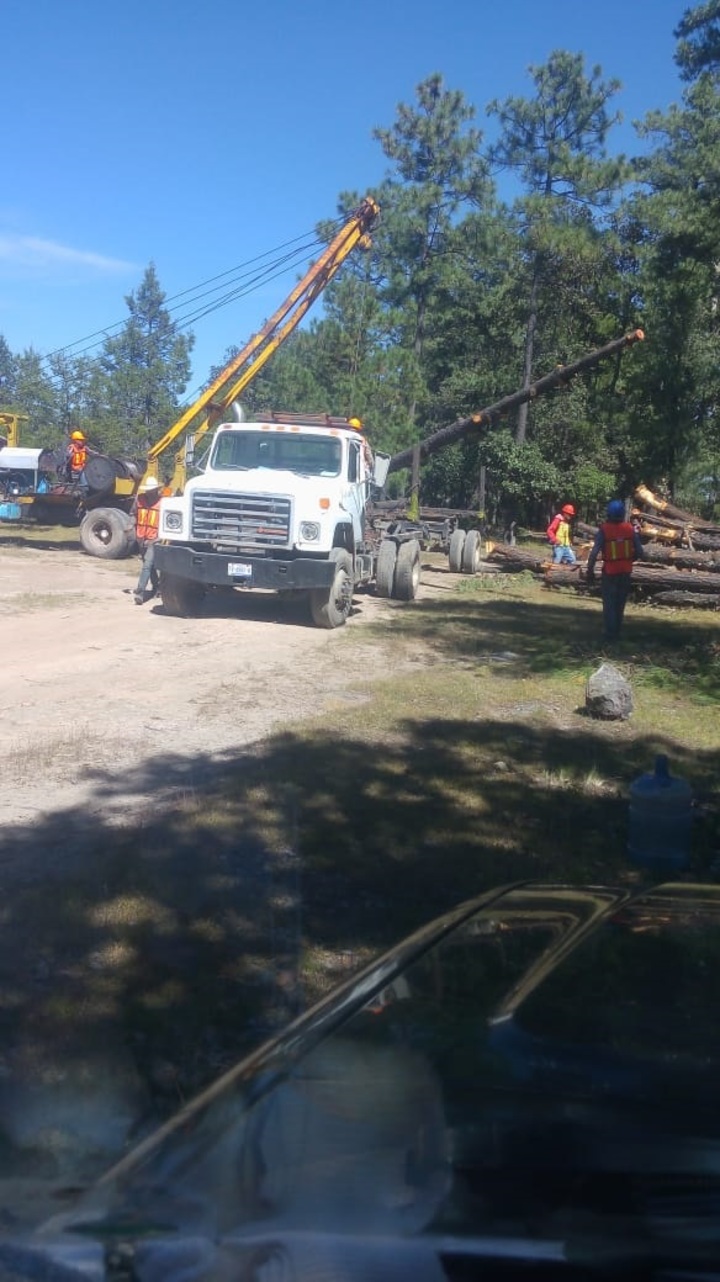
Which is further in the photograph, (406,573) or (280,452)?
(406,573)

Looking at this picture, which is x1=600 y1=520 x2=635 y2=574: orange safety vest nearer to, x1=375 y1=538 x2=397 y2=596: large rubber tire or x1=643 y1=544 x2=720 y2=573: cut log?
x1=375 y1=538 x2=397 y2=596: large rubber tire

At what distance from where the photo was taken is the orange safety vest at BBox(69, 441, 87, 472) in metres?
23.7

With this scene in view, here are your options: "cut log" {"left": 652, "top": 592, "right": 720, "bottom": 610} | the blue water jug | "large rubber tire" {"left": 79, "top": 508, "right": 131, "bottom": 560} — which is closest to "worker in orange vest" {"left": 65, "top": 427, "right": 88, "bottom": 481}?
"large rubber tire" {"left": 79, "top": 508, "right": 131, "bottom": 560}

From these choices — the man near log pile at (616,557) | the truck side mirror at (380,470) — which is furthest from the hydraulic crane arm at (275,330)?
the man near log pile at (616,557)

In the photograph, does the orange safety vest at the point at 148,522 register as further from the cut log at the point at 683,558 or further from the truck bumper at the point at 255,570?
the cut log at the point at 683,558

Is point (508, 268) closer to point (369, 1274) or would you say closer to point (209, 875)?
point (209, 875)

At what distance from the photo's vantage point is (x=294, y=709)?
10.3 m

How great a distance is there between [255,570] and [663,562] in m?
8.86

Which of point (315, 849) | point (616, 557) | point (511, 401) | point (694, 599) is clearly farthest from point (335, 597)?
point (511, 401)

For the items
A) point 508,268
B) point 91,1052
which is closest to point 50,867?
point 91,1052

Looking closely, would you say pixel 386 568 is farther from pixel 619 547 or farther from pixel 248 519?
pixel 619 547

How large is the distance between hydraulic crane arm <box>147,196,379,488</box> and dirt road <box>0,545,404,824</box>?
5.72 m

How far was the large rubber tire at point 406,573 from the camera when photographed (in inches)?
748

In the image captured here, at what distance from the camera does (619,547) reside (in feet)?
48.3
